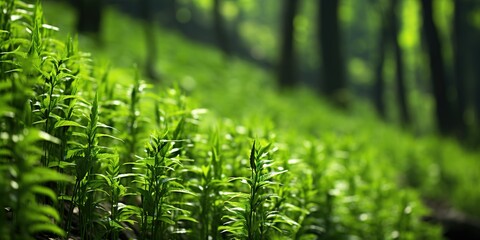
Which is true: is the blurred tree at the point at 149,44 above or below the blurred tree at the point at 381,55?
below

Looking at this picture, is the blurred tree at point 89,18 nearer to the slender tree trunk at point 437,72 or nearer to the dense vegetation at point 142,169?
the dense vegetation at point 142,169

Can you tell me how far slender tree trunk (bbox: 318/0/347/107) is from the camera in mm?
18562

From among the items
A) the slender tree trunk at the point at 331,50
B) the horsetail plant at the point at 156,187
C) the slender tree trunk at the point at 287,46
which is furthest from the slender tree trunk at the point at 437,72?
the horsetail plant at the point at 156,187

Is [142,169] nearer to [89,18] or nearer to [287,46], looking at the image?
[89,18]

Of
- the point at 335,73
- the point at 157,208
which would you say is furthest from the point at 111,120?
the point at 335,73

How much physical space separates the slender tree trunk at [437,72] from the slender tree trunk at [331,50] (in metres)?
3.23

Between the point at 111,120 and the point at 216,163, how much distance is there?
2.81 feet

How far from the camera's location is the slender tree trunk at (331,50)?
18.6m

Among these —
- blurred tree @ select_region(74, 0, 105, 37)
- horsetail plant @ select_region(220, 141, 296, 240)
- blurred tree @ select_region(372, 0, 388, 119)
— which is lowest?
horsetail plant @ select_region(220, 141, 296, 240)

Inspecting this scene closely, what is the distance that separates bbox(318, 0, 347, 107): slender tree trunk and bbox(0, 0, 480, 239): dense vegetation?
1156 centimetres

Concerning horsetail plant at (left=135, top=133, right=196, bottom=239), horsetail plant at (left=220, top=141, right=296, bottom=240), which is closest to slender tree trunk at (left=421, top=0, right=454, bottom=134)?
horsetail plant at (left=220, top=141, right=296, bottom=240)

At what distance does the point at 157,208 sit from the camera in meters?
2.70

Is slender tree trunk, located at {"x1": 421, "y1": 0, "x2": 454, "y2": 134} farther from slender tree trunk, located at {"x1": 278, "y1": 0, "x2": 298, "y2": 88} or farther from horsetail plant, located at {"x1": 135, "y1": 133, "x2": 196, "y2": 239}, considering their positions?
horsetail plant, located at {"x1": 135, "y1": 133, "x2": 196, "y2": 239}

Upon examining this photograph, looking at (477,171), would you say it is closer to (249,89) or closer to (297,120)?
(297,120)
